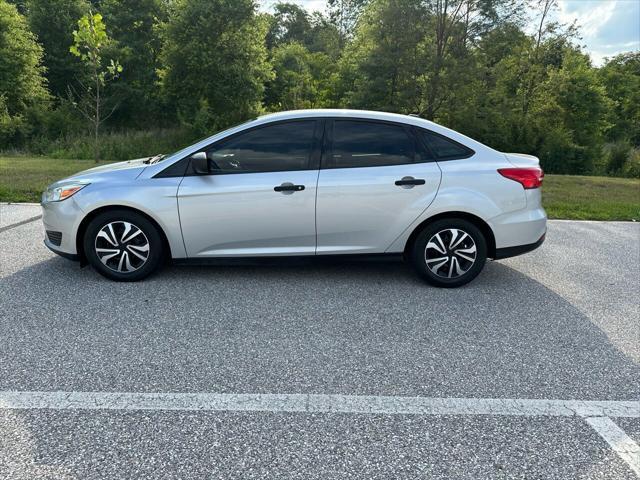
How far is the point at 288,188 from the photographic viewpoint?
430 centimetres

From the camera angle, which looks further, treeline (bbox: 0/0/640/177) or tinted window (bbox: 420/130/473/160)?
treeline (bbox: 0/0/640/177)

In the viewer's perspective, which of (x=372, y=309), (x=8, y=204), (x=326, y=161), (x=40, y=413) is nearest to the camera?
(x=40, y=413)

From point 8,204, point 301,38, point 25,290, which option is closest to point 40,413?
point 25,290

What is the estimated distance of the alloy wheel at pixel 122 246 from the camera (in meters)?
4.39

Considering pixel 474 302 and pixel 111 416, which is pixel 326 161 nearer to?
pixel 474 302

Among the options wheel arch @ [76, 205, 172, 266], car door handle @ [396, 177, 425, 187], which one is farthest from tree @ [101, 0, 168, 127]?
car door handle @ [396, 177, 425, 187]

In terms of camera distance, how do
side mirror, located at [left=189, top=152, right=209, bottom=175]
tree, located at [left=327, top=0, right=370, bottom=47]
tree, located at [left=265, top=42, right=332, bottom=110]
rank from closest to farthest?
side mirror, located at [left=189, top=152, right=209, bottom=175], tree, located at [left=265, top=42, right=332, bottom=110], tree, located at [left=327, top=0, right=370, bottom=47]

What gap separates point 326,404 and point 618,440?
1.50 meters

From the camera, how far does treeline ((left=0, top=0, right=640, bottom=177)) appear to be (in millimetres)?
23203

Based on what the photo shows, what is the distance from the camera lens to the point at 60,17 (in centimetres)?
2848

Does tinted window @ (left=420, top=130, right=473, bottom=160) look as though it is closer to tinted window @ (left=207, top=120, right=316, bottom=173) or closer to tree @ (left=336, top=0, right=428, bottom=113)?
tinted window @ (left=207, top=120, right=316, bottom=173)

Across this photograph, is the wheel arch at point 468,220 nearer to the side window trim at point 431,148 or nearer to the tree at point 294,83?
the side window trim at point 431,148

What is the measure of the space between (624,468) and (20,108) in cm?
3026

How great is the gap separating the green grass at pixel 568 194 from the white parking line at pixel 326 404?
649cm
